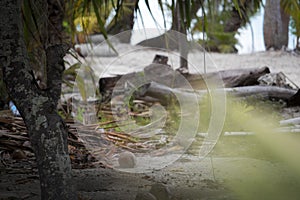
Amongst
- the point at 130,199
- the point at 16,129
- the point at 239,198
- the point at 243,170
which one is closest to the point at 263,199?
the point at 239,198

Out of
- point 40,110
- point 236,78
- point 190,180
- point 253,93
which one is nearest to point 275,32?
point 236,78


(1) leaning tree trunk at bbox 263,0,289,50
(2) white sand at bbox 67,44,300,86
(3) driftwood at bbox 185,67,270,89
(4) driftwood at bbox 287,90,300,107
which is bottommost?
(4) driftwood at bbox 287,90,300,107

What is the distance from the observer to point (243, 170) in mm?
985

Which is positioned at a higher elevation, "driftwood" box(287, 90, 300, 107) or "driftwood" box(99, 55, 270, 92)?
"driftwood" box(99, 55, 270, 92)

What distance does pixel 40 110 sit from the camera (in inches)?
25.5

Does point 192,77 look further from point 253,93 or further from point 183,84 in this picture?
point 253,93

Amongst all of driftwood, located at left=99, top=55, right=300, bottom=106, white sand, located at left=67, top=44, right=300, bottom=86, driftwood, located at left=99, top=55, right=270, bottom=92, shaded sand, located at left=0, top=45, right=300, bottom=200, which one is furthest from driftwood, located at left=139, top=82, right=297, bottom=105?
shaded sand, located at left=0, top=45, right=300, bottom=200

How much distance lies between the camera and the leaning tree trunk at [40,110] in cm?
64

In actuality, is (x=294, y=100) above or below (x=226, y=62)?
below

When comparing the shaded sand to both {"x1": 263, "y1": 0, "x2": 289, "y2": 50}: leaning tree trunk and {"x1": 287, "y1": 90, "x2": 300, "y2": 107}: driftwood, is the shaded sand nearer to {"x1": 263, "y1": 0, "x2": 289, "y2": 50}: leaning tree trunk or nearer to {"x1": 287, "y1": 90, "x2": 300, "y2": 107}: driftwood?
{"x1": 287, "y1": 90, "x2": 300, "y2": 107}: driftwood

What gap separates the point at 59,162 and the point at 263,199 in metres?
0.28

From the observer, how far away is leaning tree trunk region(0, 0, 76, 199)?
0.64 m

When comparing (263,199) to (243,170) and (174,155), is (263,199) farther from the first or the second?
(174,155)

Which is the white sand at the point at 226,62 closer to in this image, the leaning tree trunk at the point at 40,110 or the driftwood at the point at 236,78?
the driftwood at the point at 236,78
